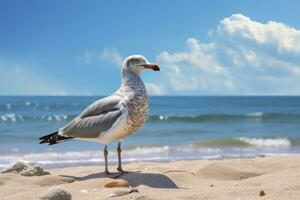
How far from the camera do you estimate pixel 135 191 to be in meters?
4.79

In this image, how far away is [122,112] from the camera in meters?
5.75

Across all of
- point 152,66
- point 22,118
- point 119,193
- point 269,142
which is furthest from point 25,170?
point 22,118

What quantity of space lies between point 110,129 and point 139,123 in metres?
0.33

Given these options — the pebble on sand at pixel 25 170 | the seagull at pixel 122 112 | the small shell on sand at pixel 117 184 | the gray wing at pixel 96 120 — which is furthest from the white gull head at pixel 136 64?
the pebble on sand at pixel 25 170

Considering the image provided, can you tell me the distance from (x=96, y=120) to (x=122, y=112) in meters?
0.40

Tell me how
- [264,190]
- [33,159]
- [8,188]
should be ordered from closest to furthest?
[264,190] → [8,188] → [33,159]

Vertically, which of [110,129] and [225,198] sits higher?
[110,129]

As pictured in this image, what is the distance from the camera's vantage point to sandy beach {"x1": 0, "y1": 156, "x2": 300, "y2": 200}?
4875mm

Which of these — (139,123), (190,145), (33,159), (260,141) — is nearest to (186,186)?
(139,123)

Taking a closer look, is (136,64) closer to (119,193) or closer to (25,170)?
(119,193)

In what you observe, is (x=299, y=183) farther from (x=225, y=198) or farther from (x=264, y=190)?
(x=225, y=198)

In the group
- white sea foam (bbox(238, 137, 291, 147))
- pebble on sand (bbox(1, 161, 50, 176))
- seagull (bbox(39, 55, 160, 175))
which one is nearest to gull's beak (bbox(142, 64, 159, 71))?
seagull (bbox(39, 55, 160, 175))

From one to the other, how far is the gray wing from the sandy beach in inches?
20.9

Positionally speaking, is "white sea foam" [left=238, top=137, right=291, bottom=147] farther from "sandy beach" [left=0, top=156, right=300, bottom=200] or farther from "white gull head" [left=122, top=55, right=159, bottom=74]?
"white gull head" [left=122, top=55, right=159, bottom=74]
